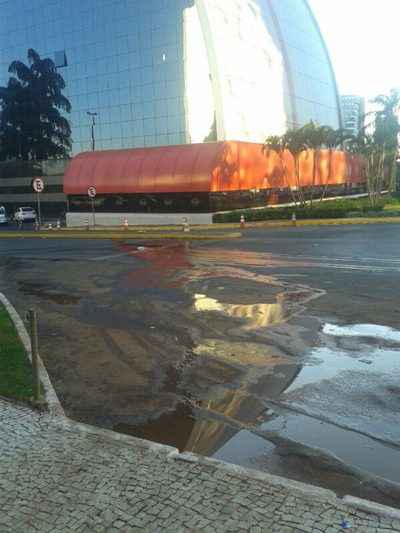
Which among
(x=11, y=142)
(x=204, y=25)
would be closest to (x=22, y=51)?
(x=11, y=142)

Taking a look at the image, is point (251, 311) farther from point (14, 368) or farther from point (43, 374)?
point (14, 368)

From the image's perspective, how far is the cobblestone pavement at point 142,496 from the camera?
4293mm

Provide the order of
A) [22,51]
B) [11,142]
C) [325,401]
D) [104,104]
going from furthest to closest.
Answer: [11,142]
[22,51]
[104,104]
[325,401]

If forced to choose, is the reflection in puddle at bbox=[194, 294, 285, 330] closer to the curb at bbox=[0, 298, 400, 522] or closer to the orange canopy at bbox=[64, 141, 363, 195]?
the curb at bbox=[0, 298, 400, 522]

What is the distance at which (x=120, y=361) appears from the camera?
8.92 meters

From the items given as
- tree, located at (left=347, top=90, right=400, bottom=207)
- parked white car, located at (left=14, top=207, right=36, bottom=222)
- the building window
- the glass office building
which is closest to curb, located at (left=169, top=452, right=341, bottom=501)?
the glass office building

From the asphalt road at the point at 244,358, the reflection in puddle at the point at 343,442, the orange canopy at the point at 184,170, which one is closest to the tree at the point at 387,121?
the orange canopy at the point at 184,170

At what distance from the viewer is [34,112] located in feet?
189

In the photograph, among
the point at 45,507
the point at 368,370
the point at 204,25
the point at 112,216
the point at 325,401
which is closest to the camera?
the point at 45,507

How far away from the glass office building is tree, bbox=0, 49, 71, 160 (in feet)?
4.55

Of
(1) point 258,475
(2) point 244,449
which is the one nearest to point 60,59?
(2) point 244,449

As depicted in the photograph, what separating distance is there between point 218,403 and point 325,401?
4.46 ft

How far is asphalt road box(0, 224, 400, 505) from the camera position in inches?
235

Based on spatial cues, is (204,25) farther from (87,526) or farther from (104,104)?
(87,526)
